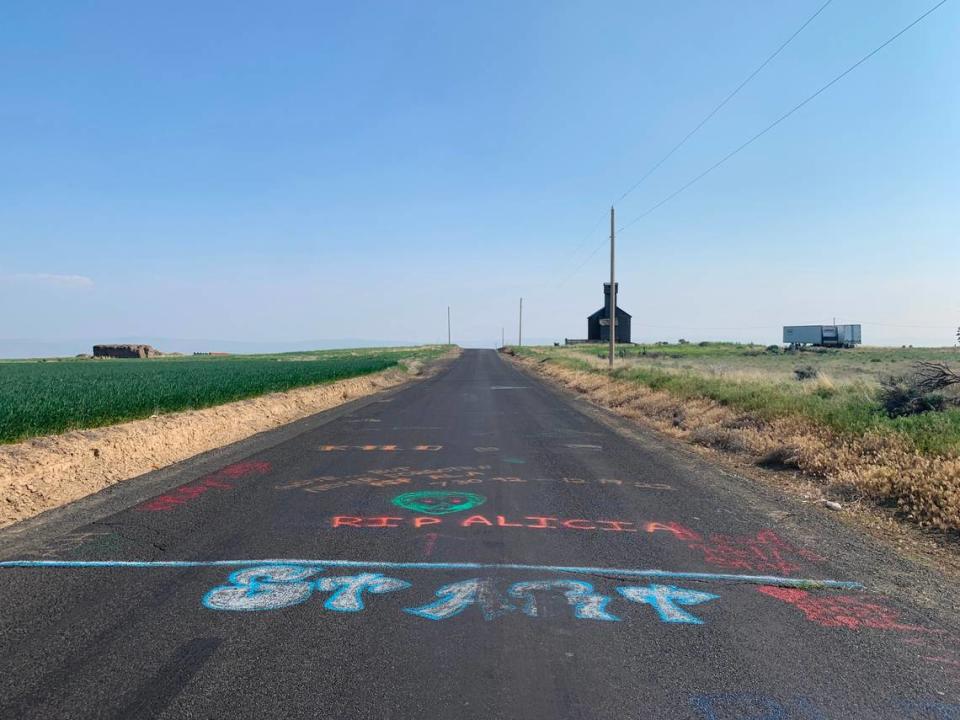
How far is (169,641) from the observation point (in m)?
4.03

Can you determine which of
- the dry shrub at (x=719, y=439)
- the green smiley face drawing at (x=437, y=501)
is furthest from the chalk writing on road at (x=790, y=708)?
the dry shrub at (x=719, y=439)

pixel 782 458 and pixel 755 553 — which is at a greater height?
pixel 782 458

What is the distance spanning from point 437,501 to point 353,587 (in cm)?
307

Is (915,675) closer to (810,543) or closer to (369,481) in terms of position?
(810,543)

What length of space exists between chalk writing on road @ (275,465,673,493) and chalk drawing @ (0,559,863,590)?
299 cm

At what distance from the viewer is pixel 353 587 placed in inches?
196

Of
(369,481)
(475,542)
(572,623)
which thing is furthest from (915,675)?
(369,481)

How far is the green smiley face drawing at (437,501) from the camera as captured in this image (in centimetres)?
760

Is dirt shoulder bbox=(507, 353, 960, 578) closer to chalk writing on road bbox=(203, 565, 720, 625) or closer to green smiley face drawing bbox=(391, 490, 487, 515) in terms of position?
chalk writing on road bbox=(203, 565, 720, 625)

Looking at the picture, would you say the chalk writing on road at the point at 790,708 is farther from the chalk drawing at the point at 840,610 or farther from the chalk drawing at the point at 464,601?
the chalk drawing at the point at 464,601

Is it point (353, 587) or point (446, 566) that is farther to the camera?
point (446, 566)

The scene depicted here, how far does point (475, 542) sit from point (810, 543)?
330 centimetres

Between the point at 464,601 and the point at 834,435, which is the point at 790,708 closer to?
the point at 464,601

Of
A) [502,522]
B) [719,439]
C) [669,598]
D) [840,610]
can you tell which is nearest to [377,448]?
[502,522]
